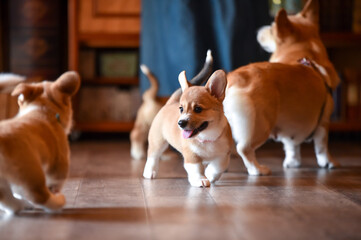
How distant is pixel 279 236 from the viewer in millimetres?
1114

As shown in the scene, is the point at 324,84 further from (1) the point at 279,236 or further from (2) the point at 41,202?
(2) the point at 41,202

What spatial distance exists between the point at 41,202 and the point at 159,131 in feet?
2.01

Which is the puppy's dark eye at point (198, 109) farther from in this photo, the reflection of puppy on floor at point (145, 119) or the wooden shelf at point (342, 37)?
the wooden shelf at point (342, 37)

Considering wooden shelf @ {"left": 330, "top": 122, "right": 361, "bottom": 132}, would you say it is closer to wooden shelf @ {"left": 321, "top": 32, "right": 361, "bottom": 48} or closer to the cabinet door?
wooden shelf @ {"left": 321, "top": 32, "right": 361, "bottom": 48}

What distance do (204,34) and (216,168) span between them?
1.05 meters

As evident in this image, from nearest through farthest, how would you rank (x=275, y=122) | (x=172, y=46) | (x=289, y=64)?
1. (x=275, y=122)
2. (x=289, y=64)
3. (x=172, y=46)

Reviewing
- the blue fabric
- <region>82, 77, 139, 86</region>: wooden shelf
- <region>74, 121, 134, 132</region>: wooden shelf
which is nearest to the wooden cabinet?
<region>74, 121, 134, 132</region>: wooden shelf

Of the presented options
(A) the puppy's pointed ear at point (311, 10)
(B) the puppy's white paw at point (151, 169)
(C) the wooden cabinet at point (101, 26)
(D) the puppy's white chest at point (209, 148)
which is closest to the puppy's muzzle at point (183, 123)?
(D) the puppy's white chest at point (209, 148)

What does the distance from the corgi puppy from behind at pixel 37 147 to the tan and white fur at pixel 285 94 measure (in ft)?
2.23

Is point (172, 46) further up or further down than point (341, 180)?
further up

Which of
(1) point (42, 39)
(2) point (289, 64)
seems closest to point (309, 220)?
(2) point (289, 64)

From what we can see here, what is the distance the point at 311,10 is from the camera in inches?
88.7

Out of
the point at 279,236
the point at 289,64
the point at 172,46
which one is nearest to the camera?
the point at 279,236

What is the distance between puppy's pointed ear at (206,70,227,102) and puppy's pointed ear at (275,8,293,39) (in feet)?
2.18
